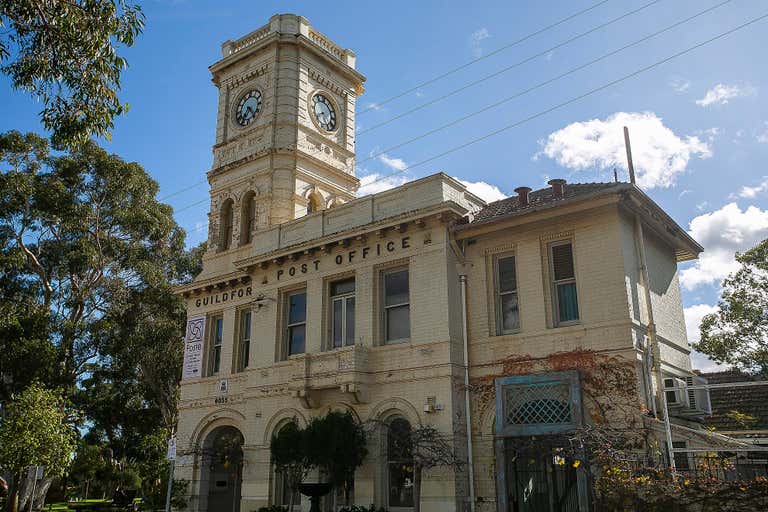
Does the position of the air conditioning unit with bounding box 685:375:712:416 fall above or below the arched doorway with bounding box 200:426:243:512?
above

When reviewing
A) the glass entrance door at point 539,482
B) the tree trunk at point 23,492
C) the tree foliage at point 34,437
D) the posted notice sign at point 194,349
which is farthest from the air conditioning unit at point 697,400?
the tree trunk at point 23,492

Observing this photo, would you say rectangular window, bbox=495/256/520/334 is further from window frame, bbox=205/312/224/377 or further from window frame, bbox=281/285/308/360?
window frame, bbox=205/312/224/377

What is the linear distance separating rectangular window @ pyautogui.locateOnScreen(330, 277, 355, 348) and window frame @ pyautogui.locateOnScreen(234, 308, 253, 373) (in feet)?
12.7

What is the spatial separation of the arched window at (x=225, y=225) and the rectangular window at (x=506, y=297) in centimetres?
1200

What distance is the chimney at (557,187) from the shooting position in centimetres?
1814

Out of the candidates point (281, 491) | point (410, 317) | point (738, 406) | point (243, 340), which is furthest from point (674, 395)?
point (243, 340)

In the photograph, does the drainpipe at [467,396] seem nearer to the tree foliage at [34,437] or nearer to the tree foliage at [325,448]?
the tree foliage at [325,448]

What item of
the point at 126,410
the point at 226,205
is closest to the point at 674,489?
the point at 226,205

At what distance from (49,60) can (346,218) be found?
993 cm

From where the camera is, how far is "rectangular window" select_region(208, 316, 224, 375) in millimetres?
24391

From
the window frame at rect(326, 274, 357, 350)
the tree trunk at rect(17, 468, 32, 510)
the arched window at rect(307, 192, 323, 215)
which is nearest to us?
the window frame at rect(326, 274, 357, 350)

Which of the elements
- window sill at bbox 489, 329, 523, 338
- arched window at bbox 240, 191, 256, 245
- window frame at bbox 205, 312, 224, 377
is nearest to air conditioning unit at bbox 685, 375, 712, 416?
window sill at bbox 489, 329, 523, 338

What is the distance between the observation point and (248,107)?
27484 millimetres

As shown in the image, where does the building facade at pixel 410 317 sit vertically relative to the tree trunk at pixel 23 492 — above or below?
above
